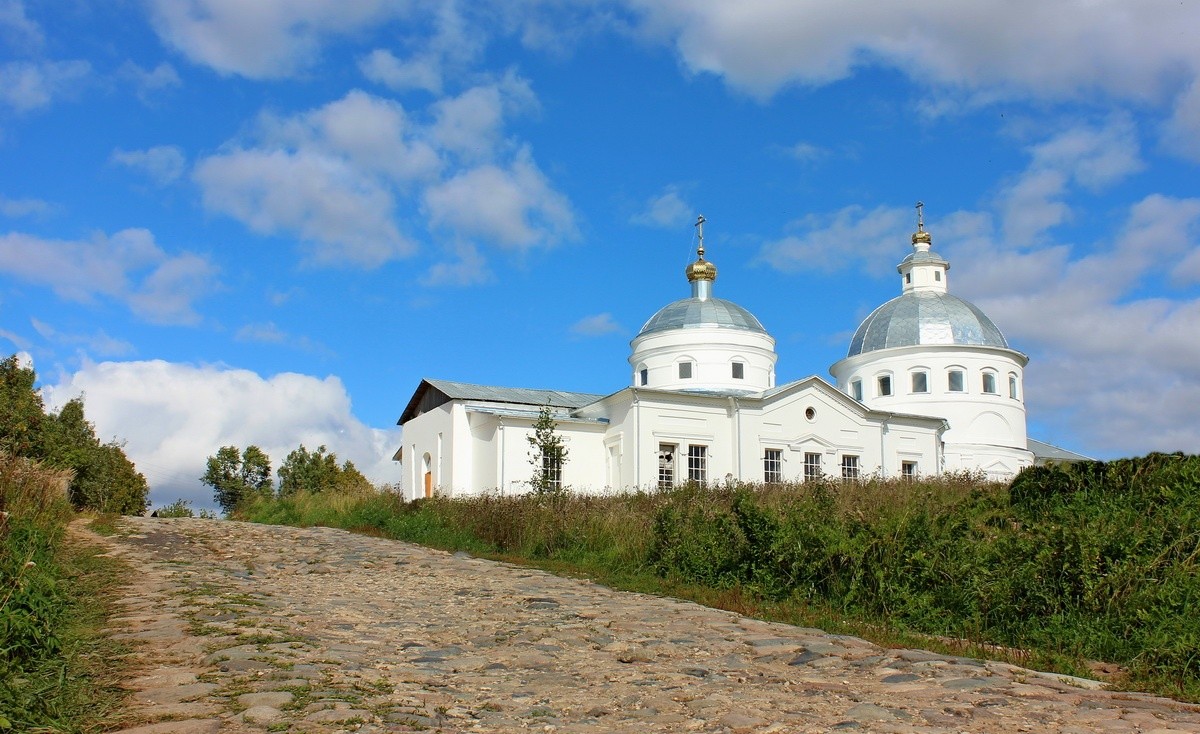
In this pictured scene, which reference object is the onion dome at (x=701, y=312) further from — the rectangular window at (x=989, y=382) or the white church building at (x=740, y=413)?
the rectangular window at (x=989, y=382)

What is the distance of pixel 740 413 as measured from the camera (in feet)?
105

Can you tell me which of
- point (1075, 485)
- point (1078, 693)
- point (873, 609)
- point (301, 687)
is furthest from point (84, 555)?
point (1075, 485)

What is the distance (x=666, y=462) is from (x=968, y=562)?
21183 millimetres

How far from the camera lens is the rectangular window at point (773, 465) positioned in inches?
1262

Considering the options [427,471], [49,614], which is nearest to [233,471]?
[427,471]

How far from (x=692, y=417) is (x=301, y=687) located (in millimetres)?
25830

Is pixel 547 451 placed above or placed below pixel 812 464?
above

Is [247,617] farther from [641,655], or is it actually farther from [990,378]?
[990,378]

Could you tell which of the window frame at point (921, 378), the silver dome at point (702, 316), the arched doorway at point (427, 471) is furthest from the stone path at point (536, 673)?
the window frame at point (921, 378)

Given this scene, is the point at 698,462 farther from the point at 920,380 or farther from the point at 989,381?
the point at 989,381

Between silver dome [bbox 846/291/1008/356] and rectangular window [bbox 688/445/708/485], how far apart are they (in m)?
14.4

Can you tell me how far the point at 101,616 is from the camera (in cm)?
809

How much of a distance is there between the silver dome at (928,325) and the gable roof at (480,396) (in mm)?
14448

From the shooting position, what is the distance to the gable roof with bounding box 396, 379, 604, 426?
31516 millimetres
